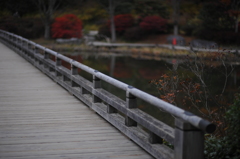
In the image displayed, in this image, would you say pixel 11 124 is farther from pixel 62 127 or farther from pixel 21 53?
pixel 21 53

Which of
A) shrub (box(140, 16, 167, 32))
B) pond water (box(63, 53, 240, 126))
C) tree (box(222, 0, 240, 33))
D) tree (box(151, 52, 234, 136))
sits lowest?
pond water (box(63, 53, 240, 126))

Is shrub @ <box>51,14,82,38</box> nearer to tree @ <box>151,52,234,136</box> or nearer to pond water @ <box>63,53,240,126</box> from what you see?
pond water @ <box>63,53,240,126</box>

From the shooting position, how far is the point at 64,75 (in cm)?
966

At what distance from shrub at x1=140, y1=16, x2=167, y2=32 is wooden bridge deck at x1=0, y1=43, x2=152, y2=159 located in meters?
31.3

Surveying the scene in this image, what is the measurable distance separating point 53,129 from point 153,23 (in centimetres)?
3522

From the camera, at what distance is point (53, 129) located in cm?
581

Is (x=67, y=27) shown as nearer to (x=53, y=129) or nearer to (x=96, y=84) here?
(x=96, y=84)

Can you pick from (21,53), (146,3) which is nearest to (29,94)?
(21,53)

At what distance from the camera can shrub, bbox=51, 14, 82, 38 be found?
39.5 meters

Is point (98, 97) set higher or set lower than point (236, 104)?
lower

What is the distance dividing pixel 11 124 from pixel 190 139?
351 cm

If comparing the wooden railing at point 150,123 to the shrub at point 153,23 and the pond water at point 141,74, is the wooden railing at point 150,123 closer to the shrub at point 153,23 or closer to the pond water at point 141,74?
the pond water at point 141,74

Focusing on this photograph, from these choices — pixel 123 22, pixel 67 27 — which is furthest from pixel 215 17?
pixel 67 27

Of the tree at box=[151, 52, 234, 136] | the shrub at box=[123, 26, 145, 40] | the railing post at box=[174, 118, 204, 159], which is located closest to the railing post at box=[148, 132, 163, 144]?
the railing post at box=[174, 118, 204, 159]
